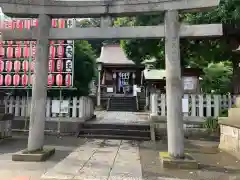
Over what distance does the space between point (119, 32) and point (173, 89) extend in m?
2.30

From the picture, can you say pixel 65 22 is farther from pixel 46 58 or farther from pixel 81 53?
pixel 46 58

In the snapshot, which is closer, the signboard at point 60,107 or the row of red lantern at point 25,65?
the row of red lantern at point 25,65

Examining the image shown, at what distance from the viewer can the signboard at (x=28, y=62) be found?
40.5ft

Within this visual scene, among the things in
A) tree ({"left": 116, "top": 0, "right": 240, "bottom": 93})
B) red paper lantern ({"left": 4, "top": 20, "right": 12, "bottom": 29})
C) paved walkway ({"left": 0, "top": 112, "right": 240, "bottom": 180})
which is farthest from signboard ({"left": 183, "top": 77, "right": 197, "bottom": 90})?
red paper lantern ({"left": 4, "top": 20, "right": 12, "bottom": 29})

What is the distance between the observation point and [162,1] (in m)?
7.55

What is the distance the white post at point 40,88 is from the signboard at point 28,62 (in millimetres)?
4279

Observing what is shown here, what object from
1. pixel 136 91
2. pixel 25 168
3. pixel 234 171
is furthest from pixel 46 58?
pixel 136 91

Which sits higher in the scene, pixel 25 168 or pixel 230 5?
pixel 230 5

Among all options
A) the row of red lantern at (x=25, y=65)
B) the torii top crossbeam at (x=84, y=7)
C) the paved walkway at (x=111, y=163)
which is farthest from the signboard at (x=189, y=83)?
the torii top crossbeam at (x=84, y=7)

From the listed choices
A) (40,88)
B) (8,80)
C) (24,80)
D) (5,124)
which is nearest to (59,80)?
(24,80)

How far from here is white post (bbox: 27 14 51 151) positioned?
7.86 metres

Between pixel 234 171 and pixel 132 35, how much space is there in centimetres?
Result: 466

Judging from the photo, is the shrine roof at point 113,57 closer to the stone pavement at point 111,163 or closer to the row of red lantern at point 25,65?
the row of red lantern at point 25,65

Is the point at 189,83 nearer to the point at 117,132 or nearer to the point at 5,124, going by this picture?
the point at 117,132
